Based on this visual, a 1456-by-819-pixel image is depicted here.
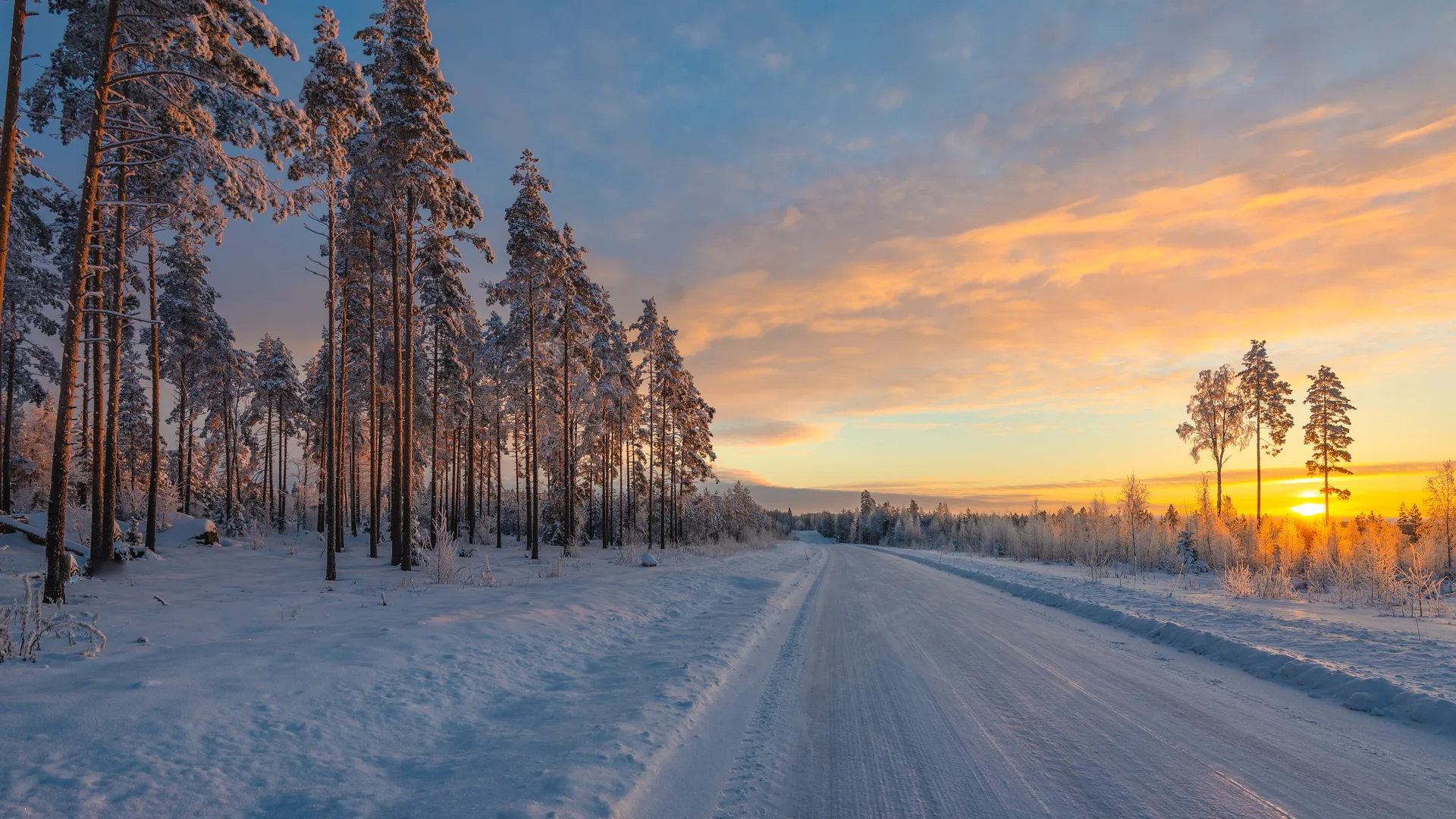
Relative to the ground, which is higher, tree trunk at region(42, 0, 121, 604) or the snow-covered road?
tree trunk at region(42, 0, 121, 604)

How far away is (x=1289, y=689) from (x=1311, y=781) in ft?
11.4

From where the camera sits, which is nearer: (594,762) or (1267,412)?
(594,762)

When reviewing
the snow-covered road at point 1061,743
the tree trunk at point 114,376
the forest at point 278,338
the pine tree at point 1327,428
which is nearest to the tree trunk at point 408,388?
the forest at point 278,338

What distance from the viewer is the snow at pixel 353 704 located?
422 centimetres

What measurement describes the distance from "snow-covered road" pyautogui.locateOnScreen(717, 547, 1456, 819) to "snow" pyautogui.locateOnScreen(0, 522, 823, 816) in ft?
4.03

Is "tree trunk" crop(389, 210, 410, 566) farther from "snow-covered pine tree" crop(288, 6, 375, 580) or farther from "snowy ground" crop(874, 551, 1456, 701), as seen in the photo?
"snowy ground" crop(874, 551, 1456, 701)

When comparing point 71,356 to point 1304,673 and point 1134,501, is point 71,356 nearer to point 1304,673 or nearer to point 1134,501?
point 1304,673

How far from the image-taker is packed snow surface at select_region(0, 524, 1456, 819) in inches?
164

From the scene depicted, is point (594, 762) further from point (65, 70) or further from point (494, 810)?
point (65, 70)

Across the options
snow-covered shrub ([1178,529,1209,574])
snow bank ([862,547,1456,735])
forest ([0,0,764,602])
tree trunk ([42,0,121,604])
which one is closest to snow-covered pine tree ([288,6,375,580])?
forest ([0,0,764,602])

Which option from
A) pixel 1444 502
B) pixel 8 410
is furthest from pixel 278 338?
pixel 1444 502

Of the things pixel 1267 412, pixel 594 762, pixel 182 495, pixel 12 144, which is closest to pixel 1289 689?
pixel 594 762

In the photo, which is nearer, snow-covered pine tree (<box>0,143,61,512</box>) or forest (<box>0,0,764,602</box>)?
forest (<box>0,0,764,602</box>)

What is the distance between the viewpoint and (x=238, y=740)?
16.0 feet
